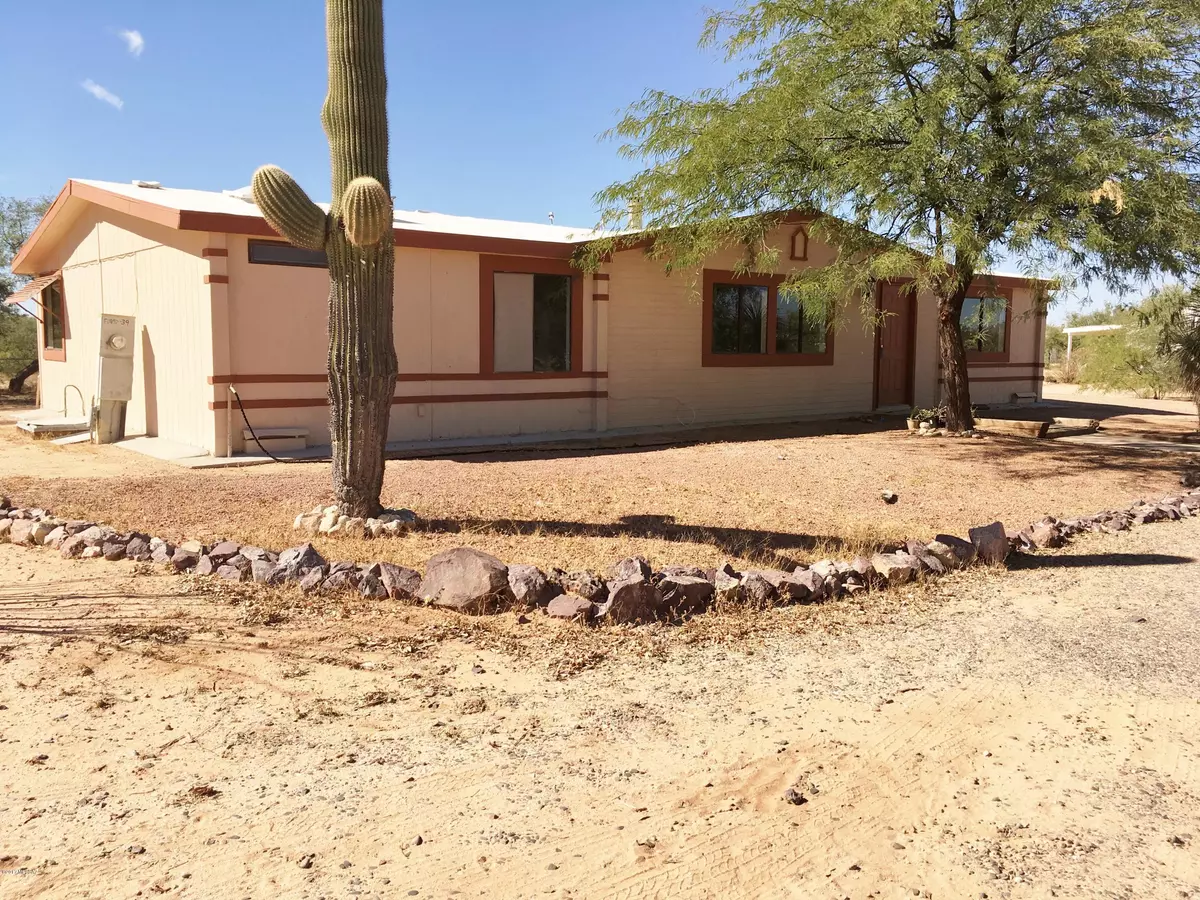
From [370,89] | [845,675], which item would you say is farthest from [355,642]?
[370,89]

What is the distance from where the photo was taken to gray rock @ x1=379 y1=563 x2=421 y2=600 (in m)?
5.23

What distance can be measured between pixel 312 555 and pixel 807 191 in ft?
27.7

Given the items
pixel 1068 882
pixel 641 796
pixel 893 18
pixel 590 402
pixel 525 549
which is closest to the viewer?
pixel 1068 882

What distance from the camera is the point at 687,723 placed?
369 cm

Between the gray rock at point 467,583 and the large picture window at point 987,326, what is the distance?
55.1 ft

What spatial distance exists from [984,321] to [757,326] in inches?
270

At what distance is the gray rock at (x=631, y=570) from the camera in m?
5.13

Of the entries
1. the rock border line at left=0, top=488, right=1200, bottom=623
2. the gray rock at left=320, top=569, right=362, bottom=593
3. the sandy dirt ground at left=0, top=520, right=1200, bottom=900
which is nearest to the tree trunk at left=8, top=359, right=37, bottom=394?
the rock border line at left=0, top=488, right=1200, bottom=623

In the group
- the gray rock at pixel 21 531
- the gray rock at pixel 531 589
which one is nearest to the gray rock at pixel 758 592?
the gray rock at pixel 531 589

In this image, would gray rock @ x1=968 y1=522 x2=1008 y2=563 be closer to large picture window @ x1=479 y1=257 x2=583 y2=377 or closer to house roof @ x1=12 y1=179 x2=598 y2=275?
house roof @ x1=12 y1=179 x2=598 y2=275

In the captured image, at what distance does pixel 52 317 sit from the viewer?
56.1 feet

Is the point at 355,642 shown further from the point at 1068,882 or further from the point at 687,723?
the point at 1068,882

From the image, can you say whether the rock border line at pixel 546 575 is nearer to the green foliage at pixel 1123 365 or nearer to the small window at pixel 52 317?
the small window at pixel 52 317

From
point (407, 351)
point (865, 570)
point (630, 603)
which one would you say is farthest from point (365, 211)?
point (407, 351)
